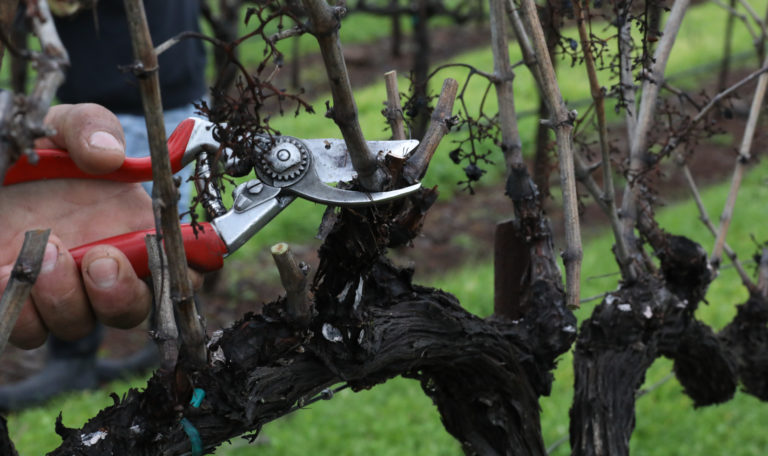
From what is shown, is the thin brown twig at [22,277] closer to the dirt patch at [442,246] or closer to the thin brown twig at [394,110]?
the thin brown twig at [394,110]

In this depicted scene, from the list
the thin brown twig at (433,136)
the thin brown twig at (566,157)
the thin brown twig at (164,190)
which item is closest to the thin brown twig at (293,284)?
the thin brown twig at (164,190)

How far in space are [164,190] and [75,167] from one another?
748 mm

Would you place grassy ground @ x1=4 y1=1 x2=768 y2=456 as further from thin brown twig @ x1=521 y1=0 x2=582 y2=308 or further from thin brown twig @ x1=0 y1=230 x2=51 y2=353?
thin brown twig @ x1=0 y1=230 x2=51 y2=353

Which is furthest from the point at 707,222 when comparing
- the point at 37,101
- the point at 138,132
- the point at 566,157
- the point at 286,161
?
the point at 138,132

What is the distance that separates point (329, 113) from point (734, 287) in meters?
5.21

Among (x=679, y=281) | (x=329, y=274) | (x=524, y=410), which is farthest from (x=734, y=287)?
(x=329, y=274)

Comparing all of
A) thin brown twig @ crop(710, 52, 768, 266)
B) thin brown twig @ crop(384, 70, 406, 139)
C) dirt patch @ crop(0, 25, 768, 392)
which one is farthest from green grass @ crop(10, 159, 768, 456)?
thin brown twig @ crop(384, 70, 406, 139)

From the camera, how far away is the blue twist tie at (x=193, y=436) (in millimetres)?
1374

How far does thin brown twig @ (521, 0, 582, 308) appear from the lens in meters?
1.70

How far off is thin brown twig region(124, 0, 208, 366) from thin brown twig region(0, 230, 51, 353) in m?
0.17

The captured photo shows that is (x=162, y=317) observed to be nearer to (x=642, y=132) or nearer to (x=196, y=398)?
(x=196, y=398)

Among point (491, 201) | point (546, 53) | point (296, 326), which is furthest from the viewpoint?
point (491, 201)

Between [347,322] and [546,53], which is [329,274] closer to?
[347,322]

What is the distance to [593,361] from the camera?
209 cm
